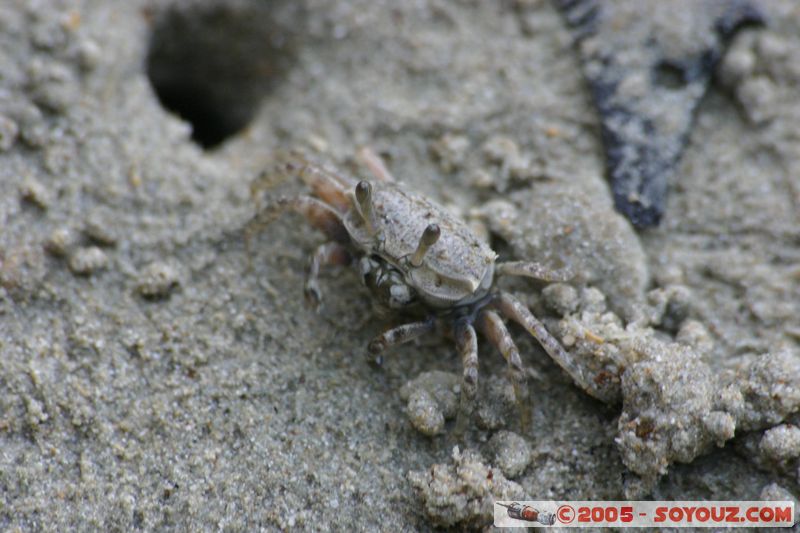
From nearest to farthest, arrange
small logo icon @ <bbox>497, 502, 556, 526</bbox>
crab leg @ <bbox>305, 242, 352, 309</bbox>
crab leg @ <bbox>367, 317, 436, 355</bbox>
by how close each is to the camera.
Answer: small logo icon @ <bbox>497, 502, 556, 526</bbox> < crab leg @ <bbox>367, 317, 436, 355</bbox> < crab leg @ <bbox>305, 242, 352, 309</bbox>

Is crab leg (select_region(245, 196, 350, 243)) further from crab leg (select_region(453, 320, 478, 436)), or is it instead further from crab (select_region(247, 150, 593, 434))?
crab leg (select_region(453, 320, 478, 436))

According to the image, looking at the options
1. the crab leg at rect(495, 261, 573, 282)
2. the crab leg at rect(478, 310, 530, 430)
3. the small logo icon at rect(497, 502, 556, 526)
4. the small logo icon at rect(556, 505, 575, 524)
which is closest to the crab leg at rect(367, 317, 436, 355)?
the crab leg at rect(478, 310, 530, 430)

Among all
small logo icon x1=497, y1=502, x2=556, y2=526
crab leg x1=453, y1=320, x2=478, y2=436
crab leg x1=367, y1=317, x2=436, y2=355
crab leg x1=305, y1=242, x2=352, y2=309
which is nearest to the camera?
small logo icon x1=497, y1=502, x2=556, y2=526

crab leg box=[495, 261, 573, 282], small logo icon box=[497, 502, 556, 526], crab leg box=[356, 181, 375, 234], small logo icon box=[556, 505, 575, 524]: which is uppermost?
crab leg box=[356, 181, 375, 234]

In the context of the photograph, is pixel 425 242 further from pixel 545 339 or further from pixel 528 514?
pixel 528 514

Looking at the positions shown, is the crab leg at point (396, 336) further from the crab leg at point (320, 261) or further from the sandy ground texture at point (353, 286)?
the crab leg at point (320, 261)

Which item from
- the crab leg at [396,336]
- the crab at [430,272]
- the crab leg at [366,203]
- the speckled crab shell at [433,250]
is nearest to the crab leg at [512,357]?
the crab at [430,272]

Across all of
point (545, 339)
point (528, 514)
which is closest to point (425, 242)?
point (545, 339)

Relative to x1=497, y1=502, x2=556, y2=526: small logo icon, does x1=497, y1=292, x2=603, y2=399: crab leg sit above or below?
above
